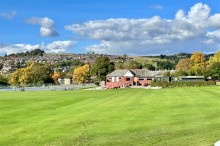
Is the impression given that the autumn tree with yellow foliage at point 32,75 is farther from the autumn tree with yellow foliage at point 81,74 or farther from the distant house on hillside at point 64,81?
the distant house on hillside at point 64,81

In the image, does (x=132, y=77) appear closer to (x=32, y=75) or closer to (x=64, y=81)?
(x=32, y=75)

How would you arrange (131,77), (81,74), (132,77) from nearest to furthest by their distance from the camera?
(132,77) < (131,77) < (81,74)

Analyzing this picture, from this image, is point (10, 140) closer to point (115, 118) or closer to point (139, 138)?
point (139, 138)

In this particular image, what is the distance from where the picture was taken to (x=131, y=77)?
486ft

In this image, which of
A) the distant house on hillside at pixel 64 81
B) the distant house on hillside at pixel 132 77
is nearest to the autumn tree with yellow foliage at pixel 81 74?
the distant house on hillside at pixel 64 81

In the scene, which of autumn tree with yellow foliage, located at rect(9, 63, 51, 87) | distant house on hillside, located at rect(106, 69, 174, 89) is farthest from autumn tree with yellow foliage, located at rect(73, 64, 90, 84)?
distant house on hillside, located at rect(106, 69, 174, 89)

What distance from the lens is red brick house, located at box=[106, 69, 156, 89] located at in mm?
146375

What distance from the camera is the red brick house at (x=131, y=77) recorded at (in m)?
146

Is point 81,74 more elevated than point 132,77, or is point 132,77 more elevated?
point 81,74

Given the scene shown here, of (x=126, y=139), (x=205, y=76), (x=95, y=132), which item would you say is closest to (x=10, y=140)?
(x=95, y=132)

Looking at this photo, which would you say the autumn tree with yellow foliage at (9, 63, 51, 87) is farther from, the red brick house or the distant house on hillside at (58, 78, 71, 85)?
the red brick house

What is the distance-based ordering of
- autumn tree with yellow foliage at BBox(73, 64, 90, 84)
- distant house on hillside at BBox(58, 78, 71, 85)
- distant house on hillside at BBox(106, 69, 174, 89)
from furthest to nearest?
distant house on hillside at BBox(58, 78, 71, 85) → autumn tree with yellow foliage at BBox(73, 64, 90, 84) → distant house on hillside at BBox(106, 69, 174, 89)

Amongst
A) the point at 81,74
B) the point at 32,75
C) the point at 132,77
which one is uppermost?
the point at 81,74

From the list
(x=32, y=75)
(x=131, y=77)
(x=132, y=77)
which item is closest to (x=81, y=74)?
(x=32, y=75)
